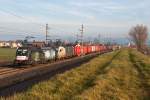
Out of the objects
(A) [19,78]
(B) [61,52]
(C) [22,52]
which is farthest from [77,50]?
(A) [19,78]

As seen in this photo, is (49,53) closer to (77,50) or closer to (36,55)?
(36,55)

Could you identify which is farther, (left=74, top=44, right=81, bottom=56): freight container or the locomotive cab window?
(left=74, top=44, right=81, bottom=56): freight container

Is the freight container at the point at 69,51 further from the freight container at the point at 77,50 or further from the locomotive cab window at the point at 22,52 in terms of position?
the locomotive cab window at the point at 22,52

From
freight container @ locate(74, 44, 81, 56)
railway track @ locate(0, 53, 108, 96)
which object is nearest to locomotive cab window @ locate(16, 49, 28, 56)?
railway track @ locate(0, 53, 108, 96)

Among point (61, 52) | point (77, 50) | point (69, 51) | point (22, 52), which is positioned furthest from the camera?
point (77, 50)

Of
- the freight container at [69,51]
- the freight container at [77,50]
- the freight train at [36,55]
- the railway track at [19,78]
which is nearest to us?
the railway track at [19,78]

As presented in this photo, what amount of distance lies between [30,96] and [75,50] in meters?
71.5

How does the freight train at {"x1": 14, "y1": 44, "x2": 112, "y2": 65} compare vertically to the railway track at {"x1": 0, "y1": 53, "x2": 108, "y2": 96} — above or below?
above

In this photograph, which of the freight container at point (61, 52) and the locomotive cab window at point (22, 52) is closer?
the locomotive cab window at point (22, 52)

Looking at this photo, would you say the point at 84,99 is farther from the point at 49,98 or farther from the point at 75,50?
the point at 75,50

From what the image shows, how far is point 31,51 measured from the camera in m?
44.5

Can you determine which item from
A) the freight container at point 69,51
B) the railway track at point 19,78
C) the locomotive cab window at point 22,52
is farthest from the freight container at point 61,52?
the railway track at point 19,78

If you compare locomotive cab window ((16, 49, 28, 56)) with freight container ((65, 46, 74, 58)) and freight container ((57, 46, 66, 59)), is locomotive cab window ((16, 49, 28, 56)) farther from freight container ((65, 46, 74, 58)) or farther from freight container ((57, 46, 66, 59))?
freight container ((65, 46, 74, 58))

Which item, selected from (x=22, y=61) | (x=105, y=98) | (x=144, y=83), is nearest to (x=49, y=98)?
(x=105, y=98)
